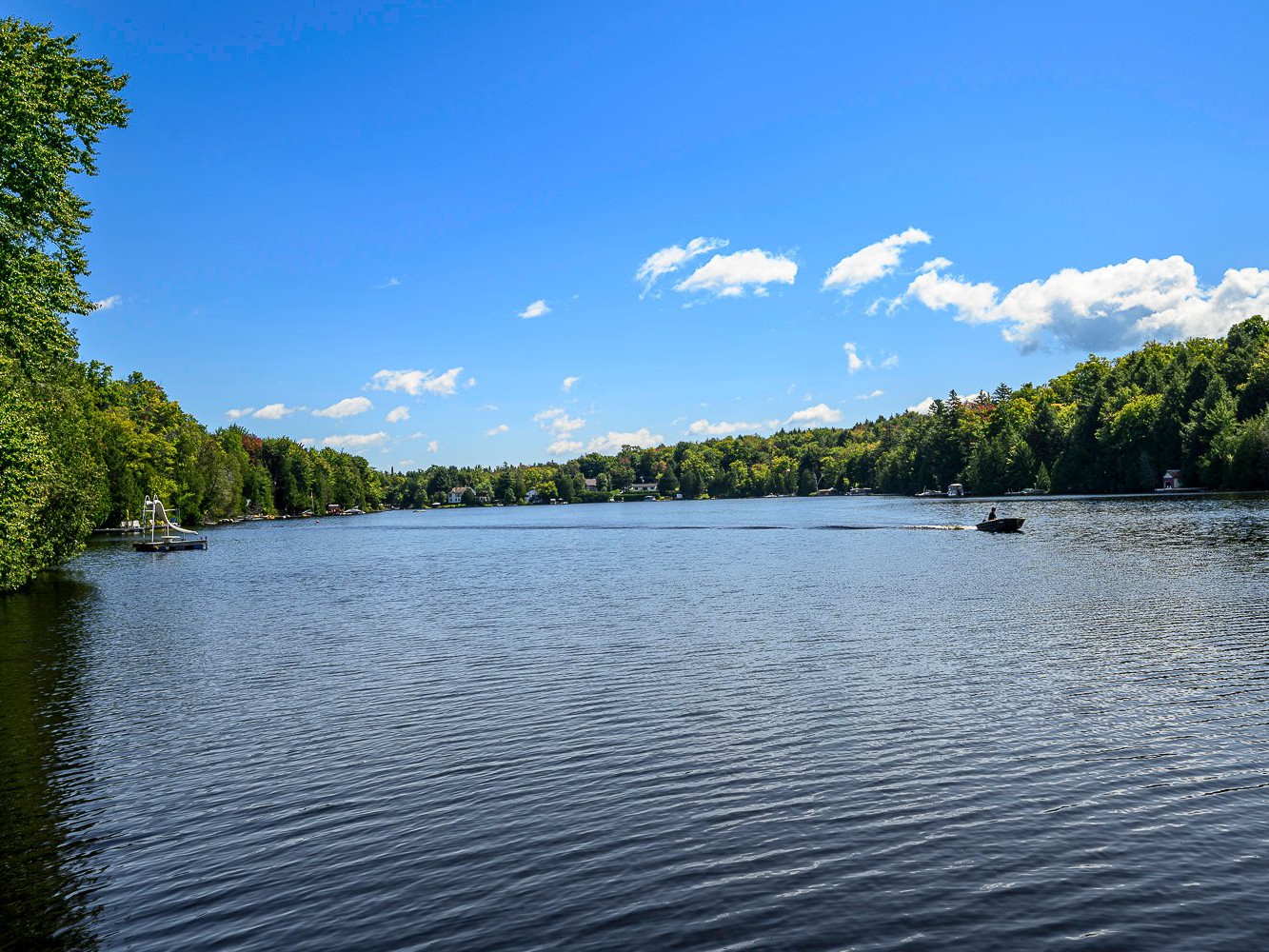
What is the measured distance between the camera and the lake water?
1116 centimetres

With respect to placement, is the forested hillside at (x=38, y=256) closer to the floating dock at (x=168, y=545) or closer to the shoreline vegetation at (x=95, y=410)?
the shoreline vegetation at (x=95, y=410)

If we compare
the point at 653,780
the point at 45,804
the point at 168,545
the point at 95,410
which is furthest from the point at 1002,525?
the point at 95,410

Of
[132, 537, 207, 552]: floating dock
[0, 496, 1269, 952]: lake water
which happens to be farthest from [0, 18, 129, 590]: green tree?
[132, 537, 207, 552]: floating dock

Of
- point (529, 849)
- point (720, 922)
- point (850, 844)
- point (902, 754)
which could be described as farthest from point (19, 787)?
point (902, 754)

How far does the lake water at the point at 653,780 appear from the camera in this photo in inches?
440

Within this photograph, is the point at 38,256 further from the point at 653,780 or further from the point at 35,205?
the point at 653,780

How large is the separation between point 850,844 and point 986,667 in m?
13.7

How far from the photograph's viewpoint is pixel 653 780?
16.3 metres

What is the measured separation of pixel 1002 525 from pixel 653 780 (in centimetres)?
7980

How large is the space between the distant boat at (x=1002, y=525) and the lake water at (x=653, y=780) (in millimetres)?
48409

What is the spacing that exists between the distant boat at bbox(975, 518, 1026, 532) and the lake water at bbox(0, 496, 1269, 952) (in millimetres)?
48409

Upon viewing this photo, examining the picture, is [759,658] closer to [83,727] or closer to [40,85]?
[83,727]

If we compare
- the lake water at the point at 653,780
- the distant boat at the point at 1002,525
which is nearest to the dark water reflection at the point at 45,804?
the lake water at the point at 653,780

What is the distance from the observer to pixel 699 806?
14875 mm
